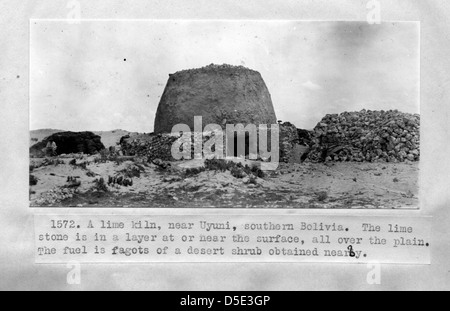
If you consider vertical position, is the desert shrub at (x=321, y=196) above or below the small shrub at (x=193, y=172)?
below

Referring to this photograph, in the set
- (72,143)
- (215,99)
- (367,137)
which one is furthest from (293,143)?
(72,143)

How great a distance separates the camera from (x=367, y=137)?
Answer: 3666 millimetres

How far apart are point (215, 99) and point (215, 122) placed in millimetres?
225

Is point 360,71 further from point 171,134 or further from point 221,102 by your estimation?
point 171,134

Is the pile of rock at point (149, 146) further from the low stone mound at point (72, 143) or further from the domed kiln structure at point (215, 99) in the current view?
the low stone mound at point (72, 143)

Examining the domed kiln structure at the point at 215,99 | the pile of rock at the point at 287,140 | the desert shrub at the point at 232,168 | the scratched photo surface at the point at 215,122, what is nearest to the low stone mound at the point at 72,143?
the scratched photo surface at the point at 215,122

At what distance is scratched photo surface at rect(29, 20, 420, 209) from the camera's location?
3.49 m

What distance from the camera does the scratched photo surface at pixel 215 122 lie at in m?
3.49

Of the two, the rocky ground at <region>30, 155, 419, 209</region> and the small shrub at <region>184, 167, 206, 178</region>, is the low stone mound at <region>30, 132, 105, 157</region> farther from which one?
the small shrub at <region>184, 167, 206, 178</region>

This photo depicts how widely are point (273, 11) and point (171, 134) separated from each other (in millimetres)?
1126

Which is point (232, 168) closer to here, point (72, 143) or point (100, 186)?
point (100, 186)

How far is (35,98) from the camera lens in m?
3.50

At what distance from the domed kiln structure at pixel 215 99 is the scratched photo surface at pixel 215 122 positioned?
48 millimetres

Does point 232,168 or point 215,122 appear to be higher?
point 215,122
